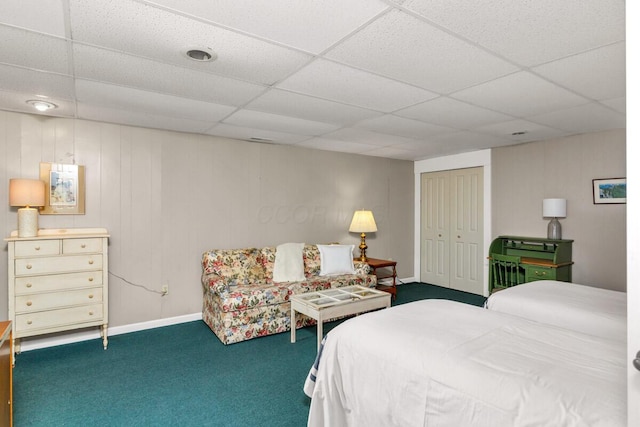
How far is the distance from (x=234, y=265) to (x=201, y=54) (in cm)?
258

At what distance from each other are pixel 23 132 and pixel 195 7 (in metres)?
2.79

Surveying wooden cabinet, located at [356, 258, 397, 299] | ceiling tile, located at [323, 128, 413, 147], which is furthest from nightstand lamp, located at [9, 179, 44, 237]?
wooden cabinet, located at [356, 258, 397, 299]

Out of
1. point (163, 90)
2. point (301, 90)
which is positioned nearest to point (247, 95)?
point (301, 90)

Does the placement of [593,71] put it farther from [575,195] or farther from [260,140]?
[260,140]

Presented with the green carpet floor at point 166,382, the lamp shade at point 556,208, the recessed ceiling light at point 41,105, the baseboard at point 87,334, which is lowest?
the green carpet floor at point 166,382

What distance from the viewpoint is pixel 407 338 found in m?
1.65

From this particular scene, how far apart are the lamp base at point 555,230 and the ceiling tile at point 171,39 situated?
395cm

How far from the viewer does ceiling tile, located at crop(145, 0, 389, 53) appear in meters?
1.57

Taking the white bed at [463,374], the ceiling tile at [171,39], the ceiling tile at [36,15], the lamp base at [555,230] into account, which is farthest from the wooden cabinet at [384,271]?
the ceiling tile at [36,15]

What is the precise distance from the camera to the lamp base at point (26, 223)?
3020 millimetres

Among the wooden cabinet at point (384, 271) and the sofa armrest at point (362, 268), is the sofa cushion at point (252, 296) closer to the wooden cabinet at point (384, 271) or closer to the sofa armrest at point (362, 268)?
the sofa armrest at point (362, 268)

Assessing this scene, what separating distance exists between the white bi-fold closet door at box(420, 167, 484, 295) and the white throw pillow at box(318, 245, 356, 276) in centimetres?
210

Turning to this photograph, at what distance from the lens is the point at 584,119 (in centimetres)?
351

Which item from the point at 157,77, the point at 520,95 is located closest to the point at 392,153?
the point at 520,95
